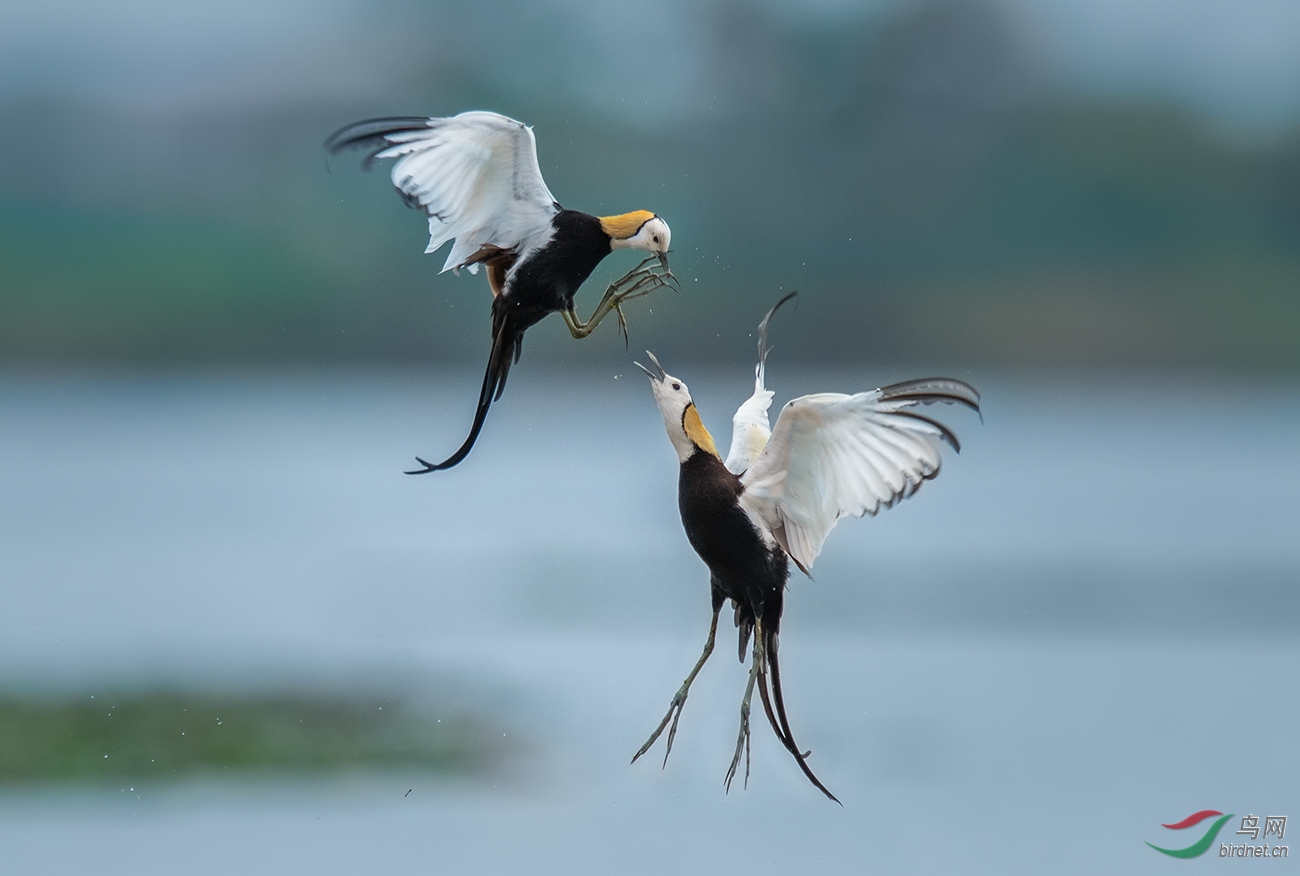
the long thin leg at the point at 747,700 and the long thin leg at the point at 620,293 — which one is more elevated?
the long thin leg at the point at 620,293

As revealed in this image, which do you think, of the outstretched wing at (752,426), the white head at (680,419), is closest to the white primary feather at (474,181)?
the white head at (680,419)

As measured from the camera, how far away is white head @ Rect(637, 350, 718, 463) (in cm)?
223

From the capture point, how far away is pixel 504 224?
2.26 m

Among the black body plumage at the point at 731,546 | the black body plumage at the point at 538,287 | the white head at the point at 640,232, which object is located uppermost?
the white head at the point at 640,232

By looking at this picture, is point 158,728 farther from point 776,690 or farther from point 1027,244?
point 1027,244

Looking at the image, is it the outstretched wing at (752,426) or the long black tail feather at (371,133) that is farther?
the outstretched wing at (752,426)

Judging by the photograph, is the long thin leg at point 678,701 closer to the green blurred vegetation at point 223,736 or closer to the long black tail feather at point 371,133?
the long black tail feather at point 371,133

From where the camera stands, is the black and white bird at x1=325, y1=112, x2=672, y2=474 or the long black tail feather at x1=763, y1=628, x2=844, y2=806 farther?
the long black tail feather at x1=763, y1=628, x2=844, y2=806

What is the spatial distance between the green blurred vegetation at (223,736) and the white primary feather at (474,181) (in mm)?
2510

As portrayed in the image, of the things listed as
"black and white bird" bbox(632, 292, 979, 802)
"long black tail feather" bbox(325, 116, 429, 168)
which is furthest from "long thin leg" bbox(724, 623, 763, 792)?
"long black tail feather" bbox(325, 116, 429, 168)

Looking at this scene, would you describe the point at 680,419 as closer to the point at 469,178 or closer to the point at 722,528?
the point at 722,528

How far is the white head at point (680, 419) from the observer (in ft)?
7.31

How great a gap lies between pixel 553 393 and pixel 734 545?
7.97ft

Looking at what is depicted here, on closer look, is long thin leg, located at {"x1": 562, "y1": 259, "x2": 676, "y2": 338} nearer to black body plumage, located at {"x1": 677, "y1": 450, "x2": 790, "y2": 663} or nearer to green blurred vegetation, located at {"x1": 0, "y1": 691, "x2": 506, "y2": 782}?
black body plumage, located at {"x1": 677, "y1": 450, "x2": 790, "y2": 663}
